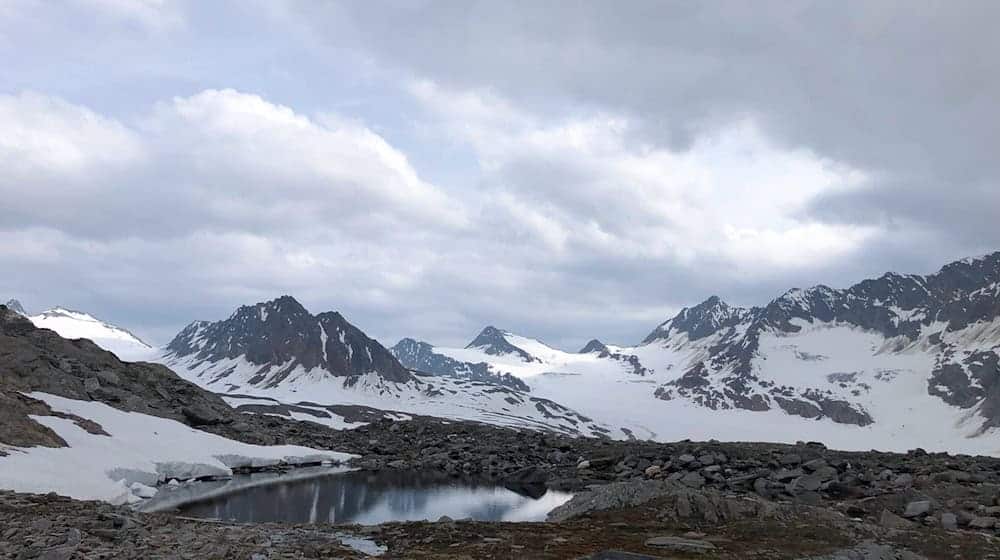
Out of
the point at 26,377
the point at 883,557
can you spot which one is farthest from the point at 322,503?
the point at 26,377

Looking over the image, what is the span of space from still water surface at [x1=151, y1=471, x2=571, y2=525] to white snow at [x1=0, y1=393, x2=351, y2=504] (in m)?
3.50

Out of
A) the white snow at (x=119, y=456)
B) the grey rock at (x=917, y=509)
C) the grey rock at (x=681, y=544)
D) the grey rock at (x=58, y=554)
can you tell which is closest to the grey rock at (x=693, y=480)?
the grey rock at (x=917, y=509)

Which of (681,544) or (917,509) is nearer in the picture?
(681,544)

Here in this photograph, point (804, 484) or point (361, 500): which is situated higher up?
point (804, 484)

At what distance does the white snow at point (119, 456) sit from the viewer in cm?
3562

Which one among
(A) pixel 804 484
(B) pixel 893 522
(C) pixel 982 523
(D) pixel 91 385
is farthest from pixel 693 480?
(D) pixel 91 385

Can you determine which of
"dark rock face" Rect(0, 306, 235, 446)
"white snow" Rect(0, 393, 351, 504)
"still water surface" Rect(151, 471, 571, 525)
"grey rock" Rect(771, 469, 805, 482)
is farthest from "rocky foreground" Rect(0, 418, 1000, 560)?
"dark rock face" Rect(0, 306, 235, 446)

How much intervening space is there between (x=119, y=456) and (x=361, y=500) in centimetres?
1671

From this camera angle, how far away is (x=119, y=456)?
4653 cm

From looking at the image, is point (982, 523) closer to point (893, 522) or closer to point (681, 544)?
point (893, 522)

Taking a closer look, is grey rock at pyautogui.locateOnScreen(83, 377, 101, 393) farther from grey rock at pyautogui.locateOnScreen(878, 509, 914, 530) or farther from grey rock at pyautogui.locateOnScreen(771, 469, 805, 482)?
grey rock at pyautogui.locateOnScreen(878, 509, 914, 530)

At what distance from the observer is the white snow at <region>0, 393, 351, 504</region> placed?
35625mm

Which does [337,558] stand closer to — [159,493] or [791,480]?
[159,493]

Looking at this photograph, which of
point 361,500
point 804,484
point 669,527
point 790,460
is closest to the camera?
point 669,527
